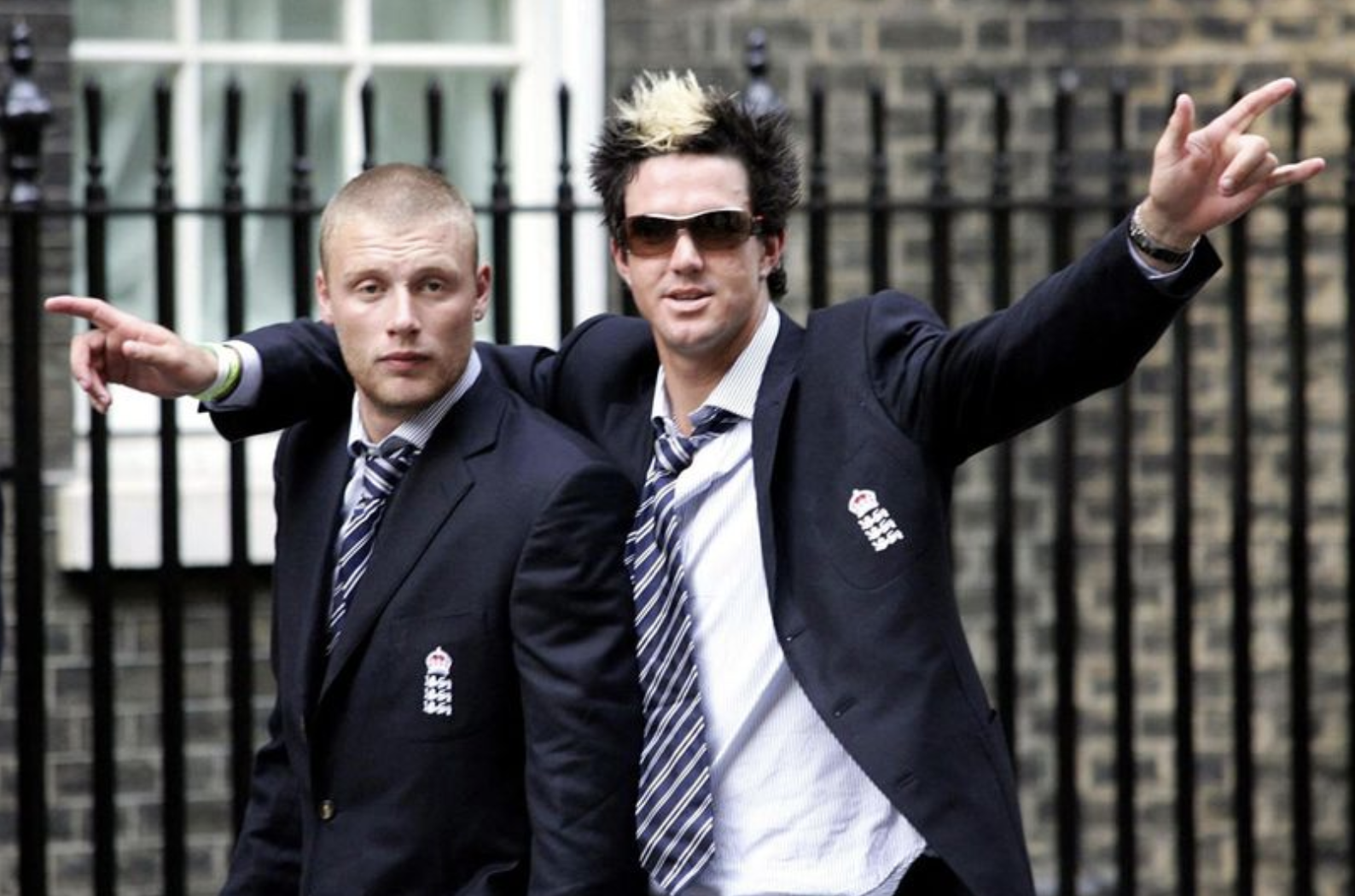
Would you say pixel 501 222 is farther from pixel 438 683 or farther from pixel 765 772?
pixel 765 772

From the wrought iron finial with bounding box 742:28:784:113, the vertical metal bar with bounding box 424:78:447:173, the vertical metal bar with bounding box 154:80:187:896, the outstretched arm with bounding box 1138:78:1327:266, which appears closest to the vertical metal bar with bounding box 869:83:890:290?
the wrought iron finial with bounding box 742:28:784:113

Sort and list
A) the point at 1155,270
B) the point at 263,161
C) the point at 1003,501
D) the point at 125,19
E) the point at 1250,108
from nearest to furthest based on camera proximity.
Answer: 1. the point at 1250,108
2. the point at 1155,270
3. the point at 1003,501
4. the point at 125,19
5. the point at 263,161

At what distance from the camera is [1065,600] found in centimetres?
600

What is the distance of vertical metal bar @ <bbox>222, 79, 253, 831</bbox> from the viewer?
568 centimetres

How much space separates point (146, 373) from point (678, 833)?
3.51 feet

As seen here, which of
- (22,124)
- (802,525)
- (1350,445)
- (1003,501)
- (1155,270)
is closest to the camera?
(1155,270)

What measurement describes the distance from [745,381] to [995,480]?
2.53m

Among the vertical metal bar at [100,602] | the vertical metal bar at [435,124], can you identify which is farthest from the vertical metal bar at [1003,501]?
the vertical metal bar at [100,602]

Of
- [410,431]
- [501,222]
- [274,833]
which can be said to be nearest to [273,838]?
[274,833]

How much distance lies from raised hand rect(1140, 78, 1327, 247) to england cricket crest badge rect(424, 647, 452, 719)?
116 cm

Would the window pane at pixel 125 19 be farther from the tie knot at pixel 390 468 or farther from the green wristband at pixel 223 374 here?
the tie knot at pixel 390 468

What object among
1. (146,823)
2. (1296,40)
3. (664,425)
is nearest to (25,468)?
(146,823)

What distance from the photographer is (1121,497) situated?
19.7 feet

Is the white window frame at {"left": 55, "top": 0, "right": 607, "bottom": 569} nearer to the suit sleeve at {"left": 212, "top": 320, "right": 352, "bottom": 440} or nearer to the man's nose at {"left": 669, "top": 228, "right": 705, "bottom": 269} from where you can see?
the suit sleeve at {"left": 212, "top": 320, "right": 352, "bottom": 440}
